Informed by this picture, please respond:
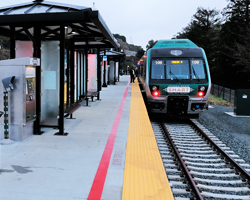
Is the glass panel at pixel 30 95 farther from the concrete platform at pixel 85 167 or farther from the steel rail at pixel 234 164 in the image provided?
the steel rail at pixel 234 164

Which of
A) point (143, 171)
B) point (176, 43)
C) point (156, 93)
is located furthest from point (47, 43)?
point (176, 43)

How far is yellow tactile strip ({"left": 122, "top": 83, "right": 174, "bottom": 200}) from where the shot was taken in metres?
3.44

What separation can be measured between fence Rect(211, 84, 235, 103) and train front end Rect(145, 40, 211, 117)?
10919 millimetres

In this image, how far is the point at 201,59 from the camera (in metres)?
10.8

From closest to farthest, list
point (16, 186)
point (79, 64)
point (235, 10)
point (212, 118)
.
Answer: point (16, 186), point (79, 64), point (212, 118), point (235, 10)

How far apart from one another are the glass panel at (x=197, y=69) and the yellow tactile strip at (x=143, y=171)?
4.55 metres

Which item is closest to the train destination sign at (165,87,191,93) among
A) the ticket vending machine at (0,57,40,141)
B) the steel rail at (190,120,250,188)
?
the steel rail at (190,120,250,188)

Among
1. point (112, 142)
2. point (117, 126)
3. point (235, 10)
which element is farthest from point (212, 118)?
point (235, 10)

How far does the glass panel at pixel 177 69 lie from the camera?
1066cm

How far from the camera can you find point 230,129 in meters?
10.6

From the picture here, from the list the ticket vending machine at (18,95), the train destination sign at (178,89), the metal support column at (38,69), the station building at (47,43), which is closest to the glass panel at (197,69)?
the train destination sign at (178,89)

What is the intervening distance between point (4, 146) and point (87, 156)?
177 centimetres

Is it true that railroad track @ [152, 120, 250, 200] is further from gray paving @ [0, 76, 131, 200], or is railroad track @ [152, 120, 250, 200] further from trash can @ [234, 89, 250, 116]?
trash can @ [234, 89, 250, 116]

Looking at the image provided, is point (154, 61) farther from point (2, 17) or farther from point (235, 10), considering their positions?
point (235, 10)
